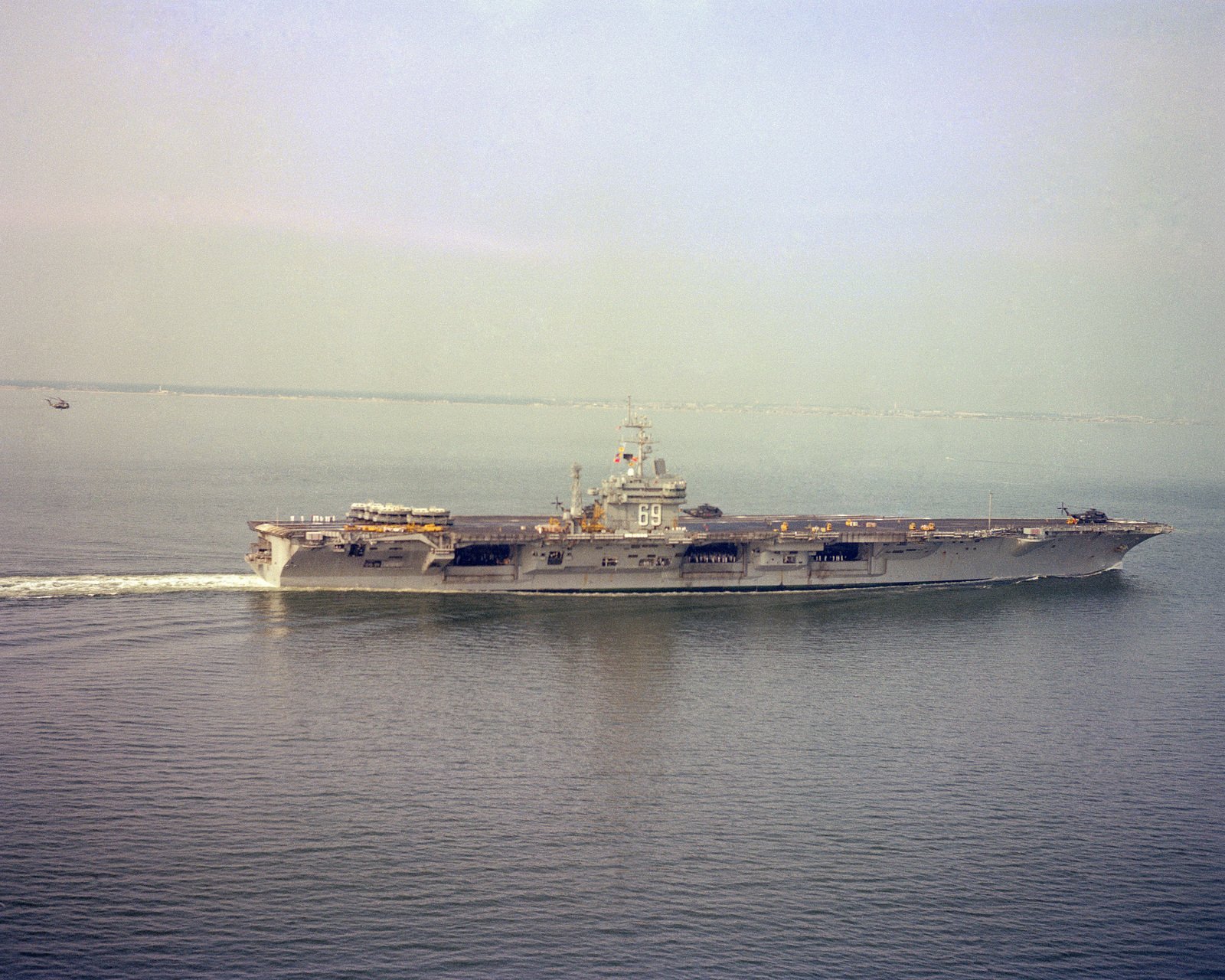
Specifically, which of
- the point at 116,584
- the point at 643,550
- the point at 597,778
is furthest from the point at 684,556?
the point at 597,778

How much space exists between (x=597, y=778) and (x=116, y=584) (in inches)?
848

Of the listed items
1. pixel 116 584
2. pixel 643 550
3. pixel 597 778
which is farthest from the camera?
pixel 643 550

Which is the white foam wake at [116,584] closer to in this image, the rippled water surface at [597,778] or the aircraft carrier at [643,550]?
the rippled water surface at [597,778]

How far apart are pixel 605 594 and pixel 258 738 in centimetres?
1968

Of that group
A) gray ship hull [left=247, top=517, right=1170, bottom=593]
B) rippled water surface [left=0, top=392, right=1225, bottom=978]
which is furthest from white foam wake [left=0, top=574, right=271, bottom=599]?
gray ship hull [left=247, top=517, right=1170, bottom=593]

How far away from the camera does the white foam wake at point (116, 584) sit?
38.7m

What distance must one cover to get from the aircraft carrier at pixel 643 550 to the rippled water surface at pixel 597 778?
1.40 m

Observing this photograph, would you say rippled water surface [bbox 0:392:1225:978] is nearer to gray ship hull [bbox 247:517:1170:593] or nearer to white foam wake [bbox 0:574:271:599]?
white foam wake [bbox 0:574:271:599]

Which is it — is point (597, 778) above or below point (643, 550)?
below

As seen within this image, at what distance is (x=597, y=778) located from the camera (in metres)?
25.6

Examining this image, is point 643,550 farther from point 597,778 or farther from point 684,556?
point 597,778

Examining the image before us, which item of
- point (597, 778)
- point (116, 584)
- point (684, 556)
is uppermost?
point (684, 556)

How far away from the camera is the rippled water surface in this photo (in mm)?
19297

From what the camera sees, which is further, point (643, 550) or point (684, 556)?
point (684, 556)
